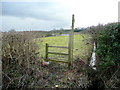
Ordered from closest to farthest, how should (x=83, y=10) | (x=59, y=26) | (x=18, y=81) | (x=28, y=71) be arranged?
(x=18, y=81)
(x=28, y=71)
(x=59, y=26)
(x=83, y=10)

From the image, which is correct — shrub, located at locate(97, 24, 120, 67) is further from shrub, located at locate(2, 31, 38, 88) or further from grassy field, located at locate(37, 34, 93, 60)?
shrub, located at locate(2, 31, 38, 88)

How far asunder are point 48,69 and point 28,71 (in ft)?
3.51

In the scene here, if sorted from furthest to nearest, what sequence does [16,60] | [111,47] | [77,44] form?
[77,44] < [16,60] < [111,47]

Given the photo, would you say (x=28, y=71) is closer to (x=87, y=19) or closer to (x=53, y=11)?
(x=53, y=11)

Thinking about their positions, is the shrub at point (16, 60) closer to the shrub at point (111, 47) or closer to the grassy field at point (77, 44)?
the grassy field at point (77, 44)

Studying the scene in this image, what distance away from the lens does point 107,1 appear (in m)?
4.38

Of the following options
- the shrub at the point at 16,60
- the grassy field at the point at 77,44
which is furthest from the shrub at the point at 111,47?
the shrub at the point at 16,60

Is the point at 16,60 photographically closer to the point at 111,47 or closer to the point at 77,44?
the point at 111,47

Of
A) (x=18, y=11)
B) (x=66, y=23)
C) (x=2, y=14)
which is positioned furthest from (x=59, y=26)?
(x=2, y=14)

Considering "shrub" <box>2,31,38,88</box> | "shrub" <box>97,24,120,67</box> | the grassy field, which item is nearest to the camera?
"shrub" <box>97,24,120,67</box>


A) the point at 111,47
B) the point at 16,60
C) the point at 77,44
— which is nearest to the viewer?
the point at 111,47

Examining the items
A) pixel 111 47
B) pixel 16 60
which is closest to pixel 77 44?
pixel 111 47

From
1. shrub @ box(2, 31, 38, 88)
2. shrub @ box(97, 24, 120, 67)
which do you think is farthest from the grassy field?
shrub @ box(97, 24, 120, 67)

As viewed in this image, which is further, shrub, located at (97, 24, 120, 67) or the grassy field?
the grassy field
